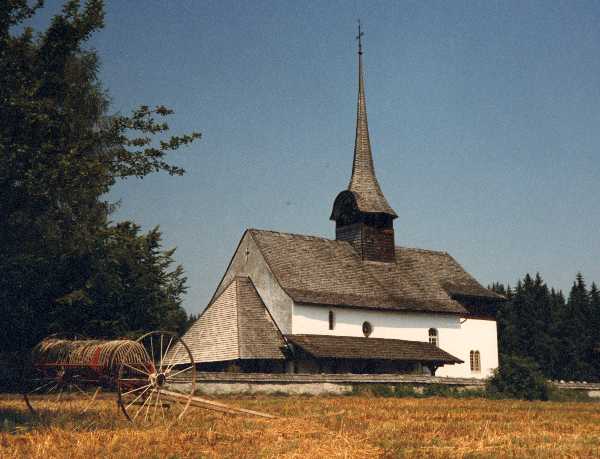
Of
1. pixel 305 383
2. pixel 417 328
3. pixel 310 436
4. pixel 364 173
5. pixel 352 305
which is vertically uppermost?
pixel 364 173

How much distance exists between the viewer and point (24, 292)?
38.2 meters

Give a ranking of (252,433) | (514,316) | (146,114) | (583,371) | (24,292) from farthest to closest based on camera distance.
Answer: (514,316) → (583,371) → (24,292) → (146,114) → (252,433)

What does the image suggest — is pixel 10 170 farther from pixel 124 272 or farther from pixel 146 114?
pixel 124 272

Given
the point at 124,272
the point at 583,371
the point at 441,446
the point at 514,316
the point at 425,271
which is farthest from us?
the point at 514,316

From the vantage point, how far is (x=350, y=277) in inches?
1832

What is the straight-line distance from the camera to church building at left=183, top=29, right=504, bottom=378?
41.4 metres

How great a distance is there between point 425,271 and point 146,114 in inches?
1288

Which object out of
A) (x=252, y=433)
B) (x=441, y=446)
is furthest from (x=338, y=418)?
(x=441, y=446)

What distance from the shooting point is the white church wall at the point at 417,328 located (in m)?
43.0

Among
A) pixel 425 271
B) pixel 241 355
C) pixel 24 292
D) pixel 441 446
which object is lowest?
pixel 441 446

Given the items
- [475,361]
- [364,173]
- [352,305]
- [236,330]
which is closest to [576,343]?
[475,361]

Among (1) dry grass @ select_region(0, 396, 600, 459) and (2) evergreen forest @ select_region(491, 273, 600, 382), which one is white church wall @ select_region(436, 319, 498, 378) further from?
(1) dry grass @ select_region(0, 396, 600, 459)

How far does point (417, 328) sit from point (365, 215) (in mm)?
8257

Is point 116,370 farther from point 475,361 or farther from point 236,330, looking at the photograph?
point 475,361
